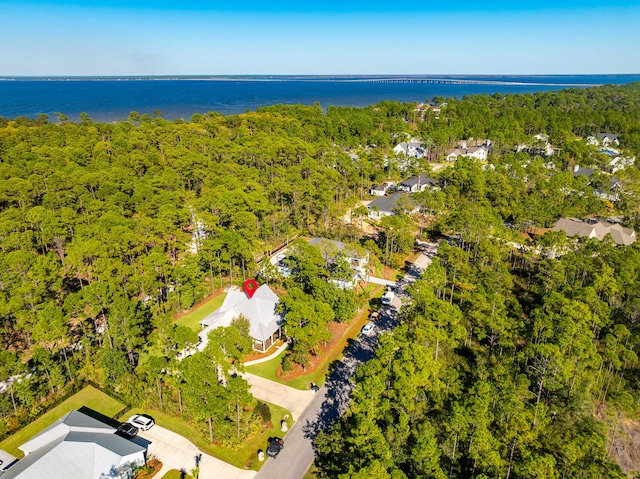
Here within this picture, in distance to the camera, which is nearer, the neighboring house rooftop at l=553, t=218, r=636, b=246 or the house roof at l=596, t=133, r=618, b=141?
the neighboring house rooftop at l=553, t=218, r=636, b=246

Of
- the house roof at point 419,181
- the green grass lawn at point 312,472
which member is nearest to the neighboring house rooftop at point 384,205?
the house roof at point 419,181

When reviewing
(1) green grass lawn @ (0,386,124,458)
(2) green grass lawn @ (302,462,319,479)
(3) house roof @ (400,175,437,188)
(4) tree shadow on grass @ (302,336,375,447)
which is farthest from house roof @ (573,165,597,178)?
(1) green grass lawn @ (0,386,124,458)

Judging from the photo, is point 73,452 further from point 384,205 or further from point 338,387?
point 384,205

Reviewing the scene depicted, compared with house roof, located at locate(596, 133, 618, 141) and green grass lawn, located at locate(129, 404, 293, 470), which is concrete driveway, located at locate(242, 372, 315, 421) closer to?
green grass lawn, located at locate(129, 404, 293, 470)

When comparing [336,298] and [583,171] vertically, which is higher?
[583,171]

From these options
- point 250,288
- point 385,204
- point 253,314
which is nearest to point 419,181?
point 385,204

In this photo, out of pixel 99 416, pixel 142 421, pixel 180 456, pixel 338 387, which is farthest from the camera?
pixel 338 387
